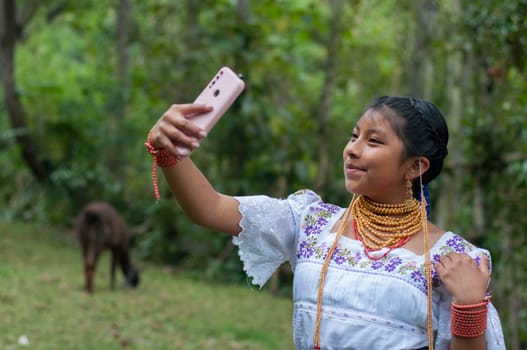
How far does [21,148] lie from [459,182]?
296 inches

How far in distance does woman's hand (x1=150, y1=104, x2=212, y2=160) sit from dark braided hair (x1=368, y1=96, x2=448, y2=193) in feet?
1.91

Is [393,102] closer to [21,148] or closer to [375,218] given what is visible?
[375,218]

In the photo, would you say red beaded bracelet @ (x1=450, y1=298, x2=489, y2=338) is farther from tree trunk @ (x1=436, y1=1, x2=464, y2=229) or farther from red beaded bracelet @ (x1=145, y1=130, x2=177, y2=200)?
tree trunk @ (x1=436, y1=1, x2=464, y2=229)

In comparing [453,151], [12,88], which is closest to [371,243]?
[453,151]

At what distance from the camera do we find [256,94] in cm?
971

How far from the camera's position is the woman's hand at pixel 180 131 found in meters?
2.15

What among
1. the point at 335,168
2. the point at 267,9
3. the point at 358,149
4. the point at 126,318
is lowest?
the point at 126,318

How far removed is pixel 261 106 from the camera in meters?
9.67

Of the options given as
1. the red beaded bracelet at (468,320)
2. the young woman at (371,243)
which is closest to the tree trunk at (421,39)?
the young woman at (371,243)

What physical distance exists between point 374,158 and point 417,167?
174 mm

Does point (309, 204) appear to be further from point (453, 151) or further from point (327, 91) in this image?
point (327, 91)

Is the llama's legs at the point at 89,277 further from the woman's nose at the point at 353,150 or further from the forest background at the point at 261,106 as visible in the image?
the woman's nose at the point at 353,150

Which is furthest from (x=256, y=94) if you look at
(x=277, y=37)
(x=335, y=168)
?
(x=335, y=168)

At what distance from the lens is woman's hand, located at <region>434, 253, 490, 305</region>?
2188mm
